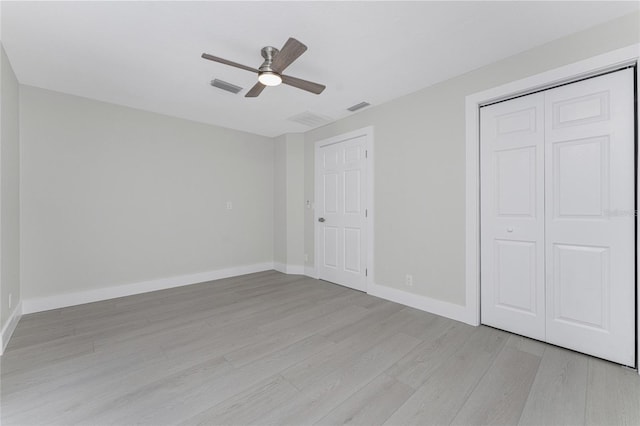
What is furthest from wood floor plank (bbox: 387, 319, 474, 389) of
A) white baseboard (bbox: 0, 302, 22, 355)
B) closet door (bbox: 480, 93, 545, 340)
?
white baseboard (bbox: 0, 302, 22, 355)

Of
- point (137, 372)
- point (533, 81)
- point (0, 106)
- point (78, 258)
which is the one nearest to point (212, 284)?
point (78, 258)

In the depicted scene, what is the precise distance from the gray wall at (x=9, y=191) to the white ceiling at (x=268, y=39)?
0.28 m

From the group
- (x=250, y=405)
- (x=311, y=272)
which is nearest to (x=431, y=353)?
(x=250, y=405)

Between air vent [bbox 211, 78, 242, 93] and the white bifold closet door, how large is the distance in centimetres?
267

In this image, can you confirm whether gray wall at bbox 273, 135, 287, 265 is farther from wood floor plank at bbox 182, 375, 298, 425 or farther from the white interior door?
wood floor plank at bbox 182, 375, 298, 425

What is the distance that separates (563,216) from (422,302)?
1558 mm

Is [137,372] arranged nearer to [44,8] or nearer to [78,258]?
[78,258]

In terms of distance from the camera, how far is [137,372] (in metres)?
1.91

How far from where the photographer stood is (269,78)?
228 centimetres

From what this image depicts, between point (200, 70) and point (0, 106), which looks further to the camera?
point (200, 70)

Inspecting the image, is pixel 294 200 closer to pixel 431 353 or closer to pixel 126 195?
pixel 126 195

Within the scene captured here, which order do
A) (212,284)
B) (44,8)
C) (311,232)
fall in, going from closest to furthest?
(44,8), (212,284), (311,232)

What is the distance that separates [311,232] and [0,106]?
3726 millimetres

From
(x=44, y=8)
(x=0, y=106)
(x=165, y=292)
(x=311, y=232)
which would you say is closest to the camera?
(x=44, y=8)
